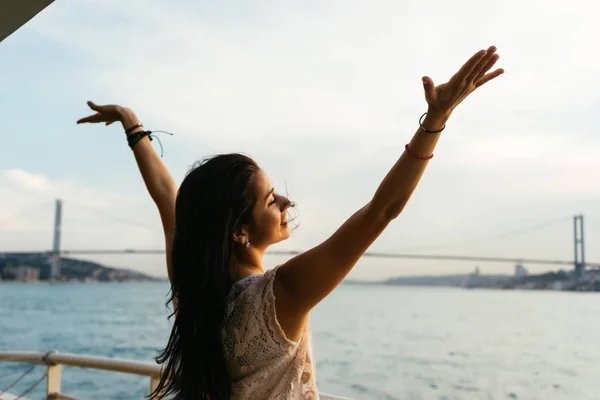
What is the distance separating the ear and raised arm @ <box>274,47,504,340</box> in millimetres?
123

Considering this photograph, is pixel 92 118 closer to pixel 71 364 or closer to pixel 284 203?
pixel 284 203

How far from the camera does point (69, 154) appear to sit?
136 ft

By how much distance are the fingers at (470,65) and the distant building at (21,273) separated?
42.0 metres

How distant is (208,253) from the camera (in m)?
0.84

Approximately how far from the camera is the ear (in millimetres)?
853

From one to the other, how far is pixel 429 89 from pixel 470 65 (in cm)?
5

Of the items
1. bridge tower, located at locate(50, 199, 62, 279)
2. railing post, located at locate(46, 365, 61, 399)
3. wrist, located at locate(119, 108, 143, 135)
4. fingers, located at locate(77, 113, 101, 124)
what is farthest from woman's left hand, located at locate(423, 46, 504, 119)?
bridge tower, located at locate(50, 199, 62, 279)

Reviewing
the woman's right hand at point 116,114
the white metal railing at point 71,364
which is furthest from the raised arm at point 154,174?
the white metal railing at point 71,364

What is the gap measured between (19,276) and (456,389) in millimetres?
33549

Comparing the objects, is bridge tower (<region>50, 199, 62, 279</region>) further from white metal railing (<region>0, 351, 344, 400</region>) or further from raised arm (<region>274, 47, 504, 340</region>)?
raised arm (<region>274, 47, 504, 340</region>)

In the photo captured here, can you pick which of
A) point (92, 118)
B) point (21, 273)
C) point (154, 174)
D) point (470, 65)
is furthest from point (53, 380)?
point (21, 273)

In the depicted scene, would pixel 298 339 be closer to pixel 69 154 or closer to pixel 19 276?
pixel 69 154

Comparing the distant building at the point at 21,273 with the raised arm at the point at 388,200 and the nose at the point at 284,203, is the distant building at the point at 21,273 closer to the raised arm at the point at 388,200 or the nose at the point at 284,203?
the nose at the point at 284,203

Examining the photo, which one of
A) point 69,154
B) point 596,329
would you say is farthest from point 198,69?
point 596,329
